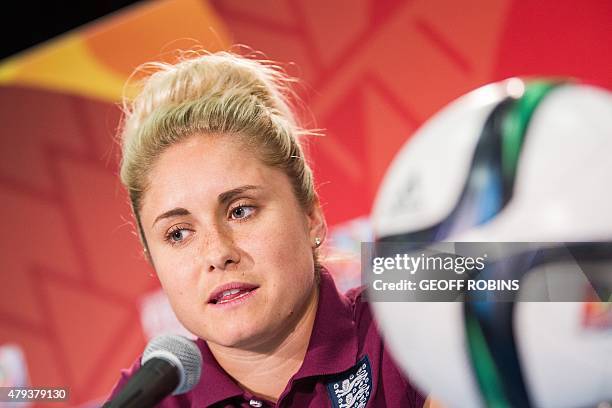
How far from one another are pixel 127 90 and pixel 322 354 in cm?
71

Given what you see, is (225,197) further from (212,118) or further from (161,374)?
(161,374)

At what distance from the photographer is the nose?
35.4 inches

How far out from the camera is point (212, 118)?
0.94 metres

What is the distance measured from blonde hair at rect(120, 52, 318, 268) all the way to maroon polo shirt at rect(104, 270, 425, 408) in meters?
0.17

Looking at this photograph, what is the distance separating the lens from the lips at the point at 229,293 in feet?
2.94

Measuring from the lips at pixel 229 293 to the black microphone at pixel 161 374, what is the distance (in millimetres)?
93

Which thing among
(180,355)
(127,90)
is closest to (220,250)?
(180,355)

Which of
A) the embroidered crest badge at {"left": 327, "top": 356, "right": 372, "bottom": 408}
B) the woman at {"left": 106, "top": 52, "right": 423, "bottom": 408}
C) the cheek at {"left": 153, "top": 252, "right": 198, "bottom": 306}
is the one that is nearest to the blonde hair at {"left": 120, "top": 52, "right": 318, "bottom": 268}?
the woman at {"left": 106, "top": 52, "right": 423, "bottom": 408}

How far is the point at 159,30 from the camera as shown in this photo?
144 centimetres

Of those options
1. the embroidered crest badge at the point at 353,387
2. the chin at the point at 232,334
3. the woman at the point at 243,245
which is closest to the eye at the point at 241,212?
the woman at the point at 243,245

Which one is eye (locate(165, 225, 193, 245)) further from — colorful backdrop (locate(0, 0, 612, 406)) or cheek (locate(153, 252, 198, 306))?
colorful backdrop (locate(0, 0, 612, 406))

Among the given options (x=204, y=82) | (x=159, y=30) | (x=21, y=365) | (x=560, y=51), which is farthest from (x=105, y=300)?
(x=560, y=51)

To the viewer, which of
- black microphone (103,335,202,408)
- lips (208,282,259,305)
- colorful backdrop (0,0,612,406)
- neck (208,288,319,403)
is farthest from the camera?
colorful backdrop (0,0,612,406)

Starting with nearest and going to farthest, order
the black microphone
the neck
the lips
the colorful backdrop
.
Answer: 1. the black microphone
2. the lips
3. the neck
4. the colorful backdrop
